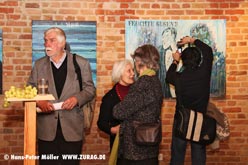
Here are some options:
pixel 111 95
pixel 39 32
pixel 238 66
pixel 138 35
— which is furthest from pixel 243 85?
pixel 39 32

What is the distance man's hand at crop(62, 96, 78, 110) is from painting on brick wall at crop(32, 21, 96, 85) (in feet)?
4.75

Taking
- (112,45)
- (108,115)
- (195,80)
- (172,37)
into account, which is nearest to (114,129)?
(108,115)

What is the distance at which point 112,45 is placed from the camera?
5230mm

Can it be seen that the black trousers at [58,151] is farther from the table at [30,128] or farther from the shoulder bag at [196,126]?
the shoulder bag at [196,126]

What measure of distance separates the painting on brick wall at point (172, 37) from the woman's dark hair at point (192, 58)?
1.13 meters

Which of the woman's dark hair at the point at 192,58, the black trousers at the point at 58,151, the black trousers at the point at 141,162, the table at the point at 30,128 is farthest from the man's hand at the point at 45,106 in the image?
the woman's dark hair at the point at 192,58

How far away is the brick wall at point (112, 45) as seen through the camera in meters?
5.11

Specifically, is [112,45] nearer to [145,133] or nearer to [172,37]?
[172,37]

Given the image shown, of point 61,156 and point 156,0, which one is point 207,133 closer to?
point 61,156

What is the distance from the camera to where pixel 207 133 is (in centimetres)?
409

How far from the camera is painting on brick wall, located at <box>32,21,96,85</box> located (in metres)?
5.11

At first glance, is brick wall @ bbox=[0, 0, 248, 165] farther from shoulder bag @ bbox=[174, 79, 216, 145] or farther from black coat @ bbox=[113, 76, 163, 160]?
black coat @ bbox=[113, 76, 163, 160]

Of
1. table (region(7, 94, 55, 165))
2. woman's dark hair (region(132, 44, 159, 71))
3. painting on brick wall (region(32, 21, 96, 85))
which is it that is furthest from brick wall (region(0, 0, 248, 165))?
table (region(7, 94, 55, 165))

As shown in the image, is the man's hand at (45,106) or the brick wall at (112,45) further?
the brick wall at (112,45)
